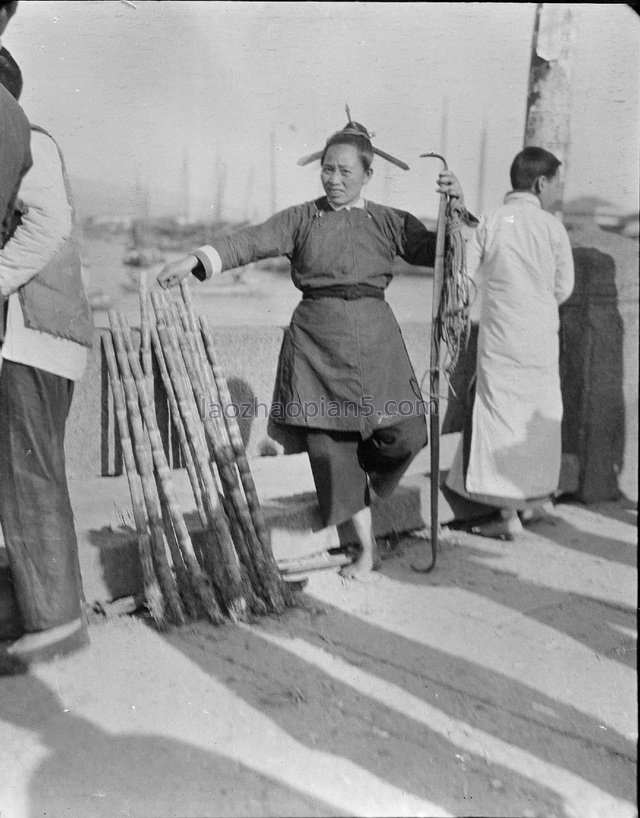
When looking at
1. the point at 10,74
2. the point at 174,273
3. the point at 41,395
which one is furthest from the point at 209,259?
the point at 10,74

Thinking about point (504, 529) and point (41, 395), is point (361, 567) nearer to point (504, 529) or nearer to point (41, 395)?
point (504, 529)

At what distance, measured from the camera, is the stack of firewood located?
134 inches

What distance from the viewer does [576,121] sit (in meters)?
4.01

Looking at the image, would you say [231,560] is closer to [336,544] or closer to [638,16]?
[336,544]

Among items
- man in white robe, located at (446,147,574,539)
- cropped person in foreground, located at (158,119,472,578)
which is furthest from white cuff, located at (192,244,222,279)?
man in white robe, located at (446,147,574,539)

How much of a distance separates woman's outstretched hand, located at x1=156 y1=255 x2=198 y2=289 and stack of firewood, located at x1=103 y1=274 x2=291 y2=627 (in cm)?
25

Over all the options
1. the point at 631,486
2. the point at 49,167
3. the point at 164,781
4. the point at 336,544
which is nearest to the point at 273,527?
the point at 336,544

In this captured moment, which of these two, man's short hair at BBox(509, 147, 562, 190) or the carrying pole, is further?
man's short hair at BBox(509, 147, 562, 190)

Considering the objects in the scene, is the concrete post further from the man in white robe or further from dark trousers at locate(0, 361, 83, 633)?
dark trousers at locate(0, 361, 83, 633)

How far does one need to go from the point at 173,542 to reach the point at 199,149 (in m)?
1.57

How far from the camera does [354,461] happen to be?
3924 millimetres

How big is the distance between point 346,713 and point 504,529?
2183 millimetres

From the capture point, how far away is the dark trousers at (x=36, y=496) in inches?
117

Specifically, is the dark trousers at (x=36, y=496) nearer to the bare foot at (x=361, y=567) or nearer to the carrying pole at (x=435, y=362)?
the bare foot at (x=361, y=567)
